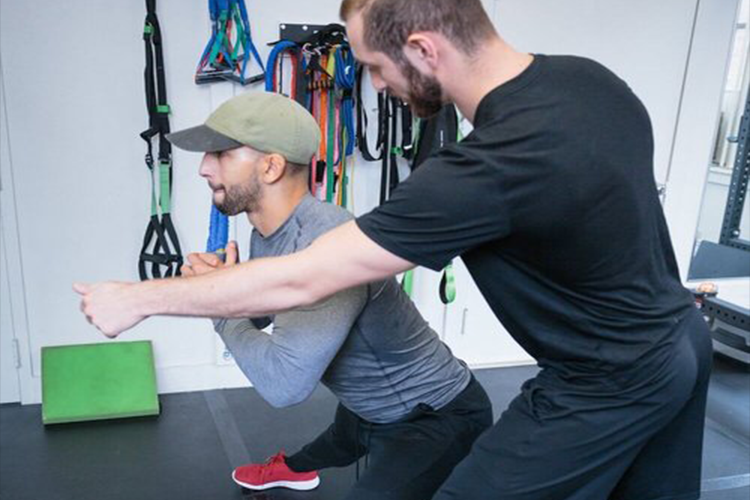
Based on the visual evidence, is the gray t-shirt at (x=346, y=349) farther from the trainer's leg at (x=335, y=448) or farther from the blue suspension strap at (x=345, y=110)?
the blue suspension strap at (x=345, y=110)

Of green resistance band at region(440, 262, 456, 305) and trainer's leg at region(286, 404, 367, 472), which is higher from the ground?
green resistance band at region(440, 262, 456, 305)

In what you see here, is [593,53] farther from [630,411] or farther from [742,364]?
[630,411]

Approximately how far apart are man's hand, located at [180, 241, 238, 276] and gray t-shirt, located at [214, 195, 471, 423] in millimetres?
131

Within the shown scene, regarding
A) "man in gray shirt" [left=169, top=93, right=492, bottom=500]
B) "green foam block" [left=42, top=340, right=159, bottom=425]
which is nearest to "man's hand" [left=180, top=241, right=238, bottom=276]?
"man in gray shirt" [left=169, top=93, right=492, bottom=500]

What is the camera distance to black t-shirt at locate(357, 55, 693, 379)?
3.39ft

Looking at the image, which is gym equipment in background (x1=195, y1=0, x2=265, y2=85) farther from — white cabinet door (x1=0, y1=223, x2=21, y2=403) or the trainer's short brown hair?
→ the trainer's short brown hair

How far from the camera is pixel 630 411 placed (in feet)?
4.05

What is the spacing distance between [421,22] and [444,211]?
13.4 inches

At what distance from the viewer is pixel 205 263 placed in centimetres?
145

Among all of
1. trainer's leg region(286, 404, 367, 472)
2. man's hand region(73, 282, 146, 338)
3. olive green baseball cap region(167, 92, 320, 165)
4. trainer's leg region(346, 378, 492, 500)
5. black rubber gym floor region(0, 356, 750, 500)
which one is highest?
olive green baseball cap region(167, 92, 320, 165)

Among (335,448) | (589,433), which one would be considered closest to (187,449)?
(335,448)

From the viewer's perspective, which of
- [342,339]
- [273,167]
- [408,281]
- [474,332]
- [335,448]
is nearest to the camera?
[342,339]

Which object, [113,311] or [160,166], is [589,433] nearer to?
[113,311]

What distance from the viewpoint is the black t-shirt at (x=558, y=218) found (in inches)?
40.7
